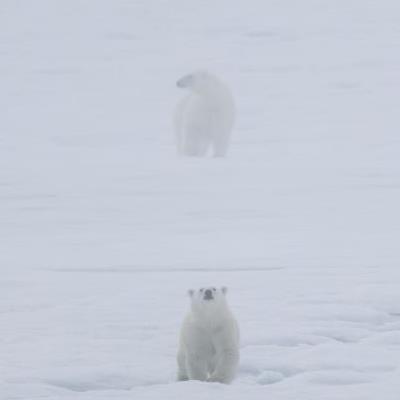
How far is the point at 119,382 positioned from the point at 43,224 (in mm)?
4887

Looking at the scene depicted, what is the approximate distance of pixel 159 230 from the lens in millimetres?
9242

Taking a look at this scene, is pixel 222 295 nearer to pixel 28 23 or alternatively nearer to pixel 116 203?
pixel 116 203

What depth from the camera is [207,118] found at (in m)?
13.5

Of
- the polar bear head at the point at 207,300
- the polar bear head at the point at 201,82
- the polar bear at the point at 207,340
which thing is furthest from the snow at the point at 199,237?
the polar bear head at the point at 201,82

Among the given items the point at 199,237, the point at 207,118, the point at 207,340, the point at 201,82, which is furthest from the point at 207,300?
the point at 201,82

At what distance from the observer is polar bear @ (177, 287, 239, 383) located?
479 cm

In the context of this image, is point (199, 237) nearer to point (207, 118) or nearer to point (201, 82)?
point (207, 118)

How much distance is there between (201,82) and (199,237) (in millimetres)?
5093

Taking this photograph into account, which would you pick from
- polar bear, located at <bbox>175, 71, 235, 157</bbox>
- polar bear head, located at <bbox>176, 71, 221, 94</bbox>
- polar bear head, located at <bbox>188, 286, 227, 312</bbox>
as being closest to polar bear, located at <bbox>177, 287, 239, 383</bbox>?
polar bear head, located at <bbox>188, 286, 227, 312</bbox>

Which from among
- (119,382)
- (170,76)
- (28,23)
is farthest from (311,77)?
(119,382)

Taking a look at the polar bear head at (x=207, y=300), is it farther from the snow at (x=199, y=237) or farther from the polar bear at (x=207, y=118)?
the polar bear at (x=207, y=118)

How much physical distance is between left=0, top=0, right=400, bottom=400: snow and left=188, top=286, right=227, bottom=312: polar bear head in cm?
28

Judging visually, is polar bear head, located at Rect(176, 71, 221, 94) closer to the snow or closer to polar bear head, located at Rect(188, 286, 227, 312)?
the snow

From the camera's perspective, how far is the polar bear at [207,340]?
15.7ft
